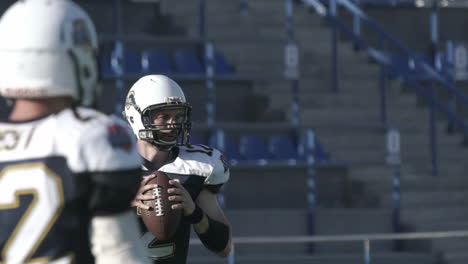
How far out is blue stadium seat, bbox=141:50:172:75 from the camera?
34.3ft

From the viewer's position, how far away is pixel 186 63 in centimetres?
1070

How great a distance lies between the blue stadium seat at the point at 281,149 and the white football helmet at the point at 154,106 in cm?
602

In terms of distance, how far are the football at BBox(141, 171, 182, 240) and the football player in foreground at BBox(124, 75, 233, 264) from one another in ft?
0.41

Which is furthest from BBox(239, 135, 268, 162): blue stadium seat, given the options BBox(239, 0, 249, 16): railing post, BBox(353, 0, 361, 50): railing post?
BBox(353, 0, 361, 50): railing post

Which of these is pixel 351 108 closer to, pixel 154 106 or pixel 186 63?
pixel 186 63

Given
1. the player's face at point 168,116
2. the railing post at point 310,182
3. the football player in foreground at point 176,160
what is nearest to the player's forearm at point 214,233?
the football player in foreground at point 176,160

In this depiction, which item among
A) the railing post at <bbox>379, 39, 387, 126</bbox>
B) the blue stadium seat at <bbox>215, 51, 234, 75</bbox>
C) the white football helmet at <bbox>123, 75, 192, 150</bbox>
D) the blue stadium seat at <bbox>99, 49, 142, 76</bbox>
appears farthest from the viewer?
the railing post at <bbox>379, 39, 387, 126</bbox>

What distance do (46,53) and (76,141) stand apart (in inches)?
8.7

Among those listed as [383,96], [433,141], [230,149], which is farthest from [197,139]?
[433,141]

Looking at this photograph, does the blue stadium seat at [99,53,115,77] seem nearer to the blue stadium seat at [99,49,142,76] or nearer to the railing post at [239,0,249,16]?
the blue stadium seat at [99,49,142,76]

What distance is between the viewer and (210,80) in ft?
34.7

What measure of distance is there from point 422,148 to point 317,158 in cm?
180

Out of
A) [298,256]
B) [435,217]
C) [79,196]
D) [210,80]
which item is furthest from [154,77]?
[435,217]

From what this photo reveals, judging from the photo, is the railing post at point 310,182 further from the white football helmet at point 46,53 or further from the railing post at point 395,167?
the white football helmet at point 46,53
